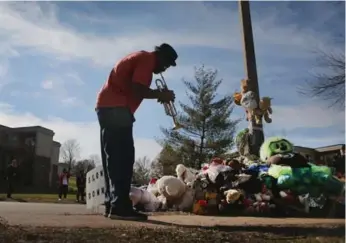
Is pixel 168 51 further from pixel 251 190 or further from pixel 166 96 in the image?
pixel 251 190

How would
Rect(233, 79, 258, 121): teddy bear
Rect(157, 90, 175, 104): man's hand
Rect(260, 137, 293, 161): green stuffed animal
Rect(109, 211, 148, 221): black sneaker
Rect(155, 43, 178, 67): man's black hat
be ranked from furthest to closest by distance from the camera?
1. Rect(233, 79, 258, 121): teddy bear
2. Rect(260, 137, 293, 161): green stuffed animal
3. Rect(155, 43, 178, 67): man's black hat
4. Rect(157, 90, 175, 104): man's hand
5. Rect(109, 211, 148, 221): black sneaker

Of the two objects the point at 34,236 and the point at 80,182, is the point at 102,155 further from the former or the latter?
the point at 80,182

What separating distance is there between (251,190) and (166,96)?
166cm

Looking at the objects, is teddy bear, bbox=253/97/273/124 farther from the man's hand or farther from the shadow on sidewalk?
the shadow on sidewalk

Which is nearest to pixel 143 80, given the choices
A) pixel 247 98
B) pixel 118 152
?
pixel 118 152

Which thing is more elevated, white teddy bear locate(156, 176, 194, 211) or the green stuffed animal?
the green stuffed animal

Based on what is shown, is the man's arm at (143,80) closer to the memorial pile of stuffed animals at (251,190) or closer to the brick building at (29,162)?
the memorial pile of stuffed animals at (251,190)

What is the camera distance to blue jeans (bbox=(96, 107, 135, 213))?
3447mm

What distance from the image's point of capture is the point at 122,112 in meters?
3.50

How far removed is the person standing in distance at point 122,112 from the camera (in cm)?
344

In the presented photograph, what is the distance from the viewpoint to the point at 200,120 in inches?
547

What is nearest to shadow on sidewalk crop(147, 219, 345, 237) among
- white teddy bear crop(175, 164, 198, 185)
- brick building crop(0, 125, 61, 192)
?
white teddy bear crop(175, 164, 198, 185)

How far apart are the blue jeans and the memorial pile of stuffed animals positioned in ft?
3.60

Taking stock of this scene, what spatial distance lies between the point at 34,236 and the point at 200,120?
38.4ft
